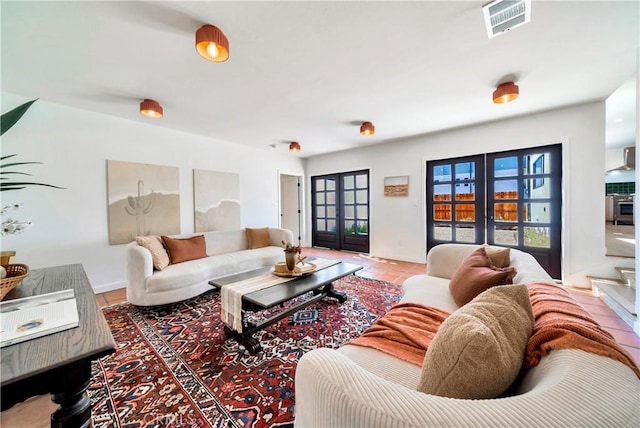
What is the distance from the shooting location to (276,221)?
5.47 metres

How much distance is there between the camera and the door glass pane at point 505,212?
11.8 ft

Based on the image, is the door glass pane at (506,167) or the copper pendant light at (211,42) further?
the door glass pane at (506,167)

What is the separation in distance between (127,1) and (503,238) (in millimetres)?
5048

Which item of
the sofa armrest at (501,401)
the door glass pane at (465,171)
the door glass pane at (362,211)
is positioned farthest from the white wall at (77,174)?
the door glass pane at (465,171)

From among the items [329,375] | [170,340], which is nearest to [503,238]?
[329,375]

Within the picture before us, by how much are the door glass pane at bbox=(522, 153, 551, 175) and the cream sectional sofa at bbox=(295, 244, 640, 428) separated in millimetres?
3915

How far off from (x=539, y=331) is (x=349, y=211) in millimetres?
4877

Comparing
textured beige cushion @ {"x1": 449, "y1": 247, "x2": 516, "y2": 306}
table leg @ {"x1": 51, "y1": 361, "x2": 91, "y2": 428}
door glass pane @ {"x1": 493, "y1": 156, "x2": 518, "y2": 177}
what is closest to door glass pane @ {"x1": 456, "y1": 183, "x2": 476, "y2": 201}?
door glass pane @ {"x1": 493, "y1": 156, "x2": 518, "y2": 177}

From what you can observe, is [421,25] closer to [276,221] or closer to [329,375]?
[329,375]

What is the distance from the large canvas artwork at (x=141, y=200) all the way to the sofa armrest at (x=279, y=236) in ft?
5.01

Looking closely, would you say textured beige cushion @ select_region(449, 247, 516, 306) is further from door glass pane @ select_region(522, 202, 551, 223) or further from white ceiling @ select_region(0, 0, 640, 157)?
door glass pane @ select_region(522, 202, 551, 223)

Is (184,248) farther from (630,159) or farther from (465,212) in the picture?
(630,159)

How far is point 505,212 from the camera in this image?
3.68 meters

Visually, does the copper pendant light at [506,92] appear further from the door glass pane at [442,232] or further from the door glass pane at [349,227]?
the door glass pane at [349,227]
